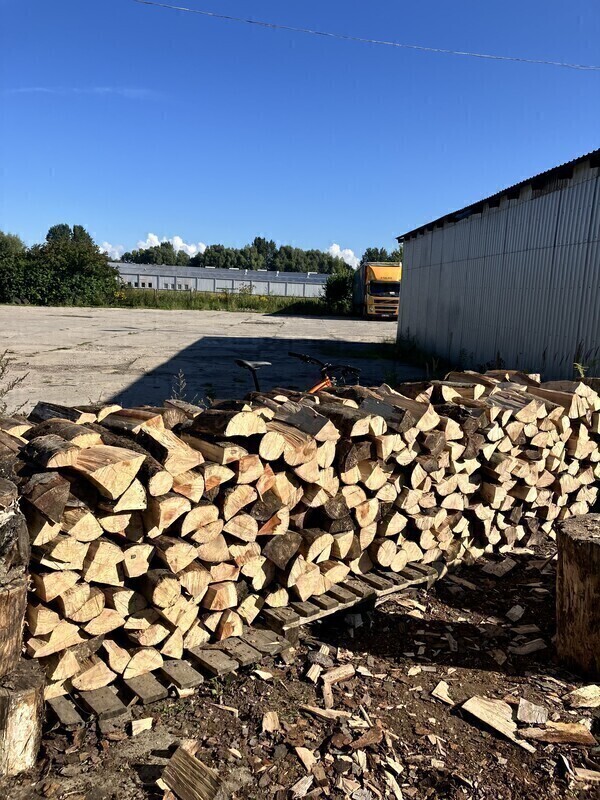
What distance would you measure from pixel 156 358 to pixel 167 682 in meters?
12.6

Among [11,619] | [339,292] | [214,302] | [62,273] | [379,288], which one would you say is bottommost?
[214,302]

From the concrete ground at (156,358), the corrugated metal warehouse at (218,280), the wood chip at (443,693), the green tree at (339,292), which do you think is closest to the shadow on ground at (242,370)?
the concrete ground at (156,358)

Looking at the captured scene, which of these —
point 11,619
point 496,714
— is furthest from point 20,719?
point 496,714

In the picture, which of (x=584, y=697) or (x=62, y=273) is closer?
(x=584, y=697)

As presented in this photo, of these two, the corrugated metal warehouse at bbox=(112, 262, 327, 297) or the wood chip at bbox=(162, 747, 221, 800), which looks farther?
the corrugated metal warehouse at bbox=(112, 262, 327, 297)

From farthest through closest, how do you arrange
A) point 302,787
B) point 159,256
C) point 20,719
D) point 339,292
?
point 159,256
point 339,292
point 302,787
point 20,719

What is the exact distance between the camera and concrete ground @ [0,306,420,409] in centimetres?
1059

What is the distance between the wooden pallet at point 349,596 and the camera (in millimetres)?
3434

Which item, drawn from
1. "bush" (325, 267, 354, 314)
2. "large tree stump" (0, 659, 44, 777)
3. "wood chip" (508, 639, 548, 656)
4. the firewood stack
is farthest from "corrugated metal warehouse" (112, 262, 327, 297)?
"large tree stump" (0, 659, 44, 777)

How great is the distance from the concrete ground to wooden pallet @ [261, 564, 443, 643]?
11.1 feet

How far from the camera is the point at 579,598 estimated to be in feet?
11.0

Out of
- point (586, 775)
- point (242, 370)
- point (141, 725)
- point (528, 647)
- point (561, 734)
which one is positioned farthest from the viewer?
point (242, 370)

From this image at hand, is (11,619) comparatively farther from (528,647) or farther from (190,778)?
(528,647)

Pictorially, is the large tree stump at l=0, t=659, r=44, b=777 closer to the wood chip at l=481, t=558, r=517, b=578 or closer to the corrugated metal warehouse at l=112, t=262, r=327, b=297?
the wood chip at l=481, t=558, r=517, b=578
